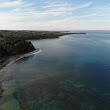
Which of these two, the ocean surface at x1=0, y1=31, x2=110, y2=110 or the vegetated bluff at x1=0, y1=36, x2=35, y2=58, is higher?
the vegetated bluff at x1=0, y1=36, x2=35, y2=58

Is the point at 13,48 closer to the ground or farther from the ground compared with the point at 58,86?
farther from the ground

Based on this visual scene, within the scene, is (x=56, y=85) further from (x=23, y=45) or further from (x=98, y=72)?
(x=23, y=45)

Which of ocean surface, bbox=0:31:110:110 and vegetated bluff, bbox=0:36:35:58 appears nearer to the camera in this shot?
ocean surface, bbox=0:31:110:110

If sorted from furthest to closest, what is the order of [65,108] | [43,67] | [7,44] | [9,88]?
[7,44] → [43,67] → [9,88] → [65,108]

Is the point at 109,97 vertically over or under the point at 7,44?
→ under

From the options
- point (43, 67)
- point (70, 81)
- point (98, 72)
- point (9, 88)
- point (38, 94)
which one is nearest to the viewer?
point (38, 94)

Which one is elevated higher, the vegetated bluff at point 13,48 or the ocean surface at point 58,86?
the vegetated bluff at point 13,48

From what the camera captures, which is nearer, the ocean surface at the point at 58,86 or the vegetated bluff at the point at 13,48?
the ocean surface at the point at 58,86

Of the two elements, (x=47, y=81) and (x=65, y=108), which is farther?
(x=47, y=81)

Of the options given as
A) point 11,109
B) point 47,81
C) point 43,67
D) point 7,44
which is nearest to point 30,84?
point 47,81

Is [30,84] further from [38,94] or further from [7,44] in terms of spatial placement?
[7,44]
